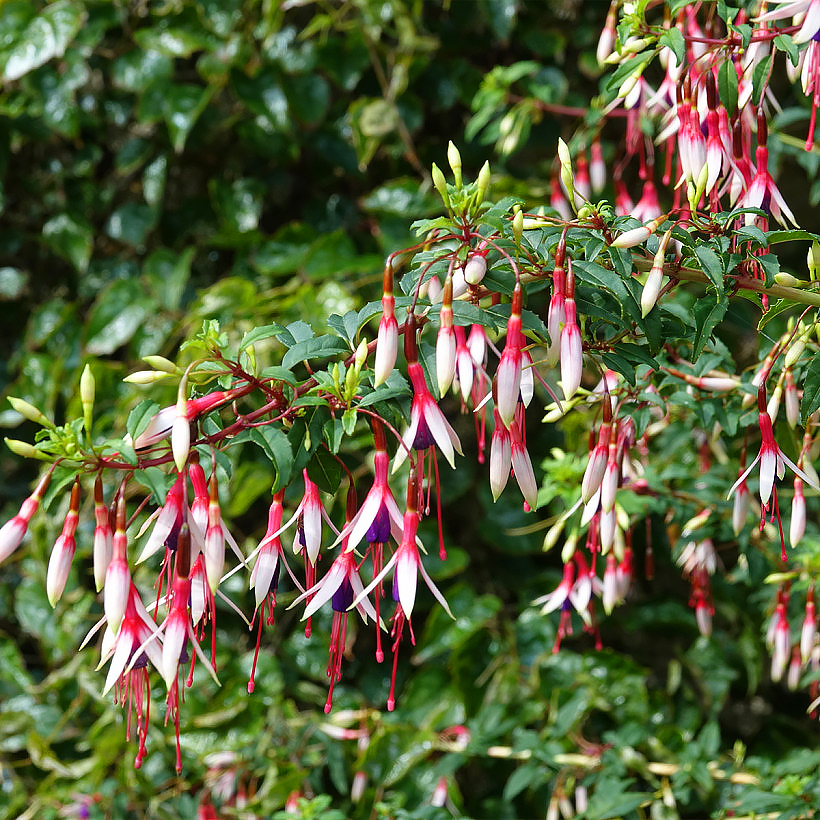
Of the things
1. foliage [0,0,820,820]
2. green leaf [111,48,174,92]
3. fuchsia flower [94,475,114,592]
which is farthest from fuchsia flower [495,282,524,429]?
green leaf [111,48,174,92]

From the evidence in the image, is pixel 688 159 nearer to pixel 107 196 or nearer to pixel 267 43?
pixel 267 43

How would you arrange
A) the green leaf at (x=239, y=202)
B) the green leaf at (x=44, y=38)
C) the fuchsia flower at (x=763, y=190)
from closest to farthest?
the fuchsia flower at (x=763, y=190), the green leaf at (x=44, y=38), the green leaf at (x=239, y=202)

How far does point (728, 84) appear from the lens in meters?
0.70

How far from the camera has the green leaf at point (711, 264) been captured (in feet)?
1.81

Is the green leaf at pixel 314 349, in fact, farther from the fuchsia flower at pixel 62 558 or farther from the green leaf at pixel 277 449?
the fuchsia flower at pixel 62 558

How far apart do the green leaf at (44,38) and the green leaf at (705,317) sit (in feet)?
4.72

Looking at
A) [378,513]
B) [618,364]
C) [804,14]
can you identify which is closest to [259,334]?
[378,513]

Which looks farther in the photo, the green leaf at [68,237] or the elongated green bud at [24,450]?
the green leaf at [68,237]

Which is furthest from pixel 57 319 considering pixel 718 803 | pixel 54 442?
pixel 718 803

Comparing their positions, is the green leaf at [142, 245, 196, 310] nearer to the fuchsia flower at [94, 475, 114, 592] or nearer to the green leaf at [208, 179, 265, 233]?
the green leaf at [208, 179, 265, 233]

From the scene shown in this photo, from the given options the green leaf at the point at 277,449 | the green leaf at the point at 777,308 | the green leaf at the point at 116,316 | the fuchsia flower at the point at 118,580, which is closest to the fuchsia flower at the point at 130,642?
the fuchsia flower at the point at 118,580

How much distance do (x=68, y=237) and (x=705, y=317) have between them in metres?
1.50

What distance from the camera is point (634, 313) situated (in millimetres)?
554

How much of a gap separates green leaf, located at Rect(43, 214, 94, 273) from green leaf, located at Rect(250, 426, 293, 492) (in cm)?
139
